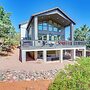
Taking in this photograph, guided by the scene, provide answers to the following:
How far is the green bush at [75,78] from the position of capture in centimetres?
709

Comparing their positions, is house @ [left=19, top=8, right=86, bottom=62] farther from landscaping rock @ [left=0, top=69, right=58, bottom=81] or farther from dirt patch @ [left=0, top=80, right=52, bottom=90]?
dirt patch @ [left=0, top=80, right=52, bottom=90]

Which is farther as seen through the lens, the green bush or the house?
the house

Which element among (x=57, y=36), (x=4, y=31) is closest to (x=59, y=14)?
(x=57, y=36)

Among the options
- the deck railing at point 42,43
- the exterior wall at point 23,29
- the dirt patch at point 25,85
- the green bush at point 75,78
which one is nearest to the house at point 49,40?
the deck railing at point 42,43

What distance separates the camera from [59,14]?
2473 centimetres

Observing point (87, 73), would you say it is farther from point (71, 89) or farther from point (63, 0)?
point (63, 0)

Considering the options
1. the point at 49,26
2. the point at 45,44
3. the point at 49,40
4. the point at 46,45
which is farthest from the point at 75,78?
the point at 49,26

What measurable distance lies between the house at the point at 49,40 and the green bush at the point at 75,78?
43.3 ft

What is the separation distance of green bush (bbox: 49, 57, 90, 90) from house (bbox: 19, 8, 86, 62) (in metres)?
13.2

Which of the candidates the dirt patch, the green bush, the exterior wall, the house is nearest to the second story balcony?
the house

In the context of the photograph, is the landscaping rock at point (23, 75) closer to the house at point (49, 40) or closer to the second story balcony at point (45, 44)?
the house at point (49, 40)

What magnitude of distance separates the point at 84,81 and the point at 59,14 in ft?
62.0

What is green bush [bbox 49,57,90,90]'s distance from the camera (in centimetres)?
709

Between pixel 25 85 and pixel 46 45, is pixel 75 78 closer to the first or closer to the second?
pixel 25 85
